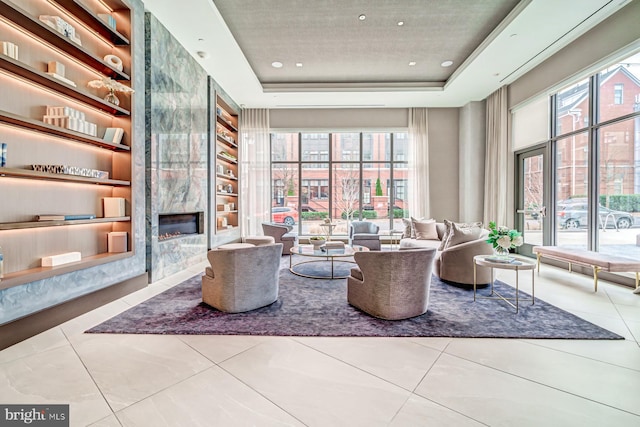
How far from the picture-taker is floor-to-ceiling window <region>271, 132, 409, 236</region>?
813cm

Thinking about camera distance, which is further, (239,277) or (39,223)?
(239,277)

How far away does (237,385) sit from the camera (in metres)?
1.83

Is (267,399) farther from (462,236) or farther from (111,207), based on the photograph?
(462,236)

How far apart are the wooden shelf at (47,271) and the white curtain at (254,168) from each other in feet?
14.5

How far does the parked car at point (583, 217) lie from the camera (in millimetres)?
4254

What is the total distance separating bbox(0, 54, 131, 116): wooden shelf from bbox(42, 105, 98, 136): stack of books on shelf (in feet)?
0.62

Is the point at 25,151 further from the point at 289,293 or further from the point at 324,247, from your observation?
the point at 324,247

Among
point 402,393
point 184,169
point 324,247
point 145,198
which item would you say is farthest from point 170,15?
point 402,393

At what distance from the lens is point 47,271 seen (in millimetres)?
2664

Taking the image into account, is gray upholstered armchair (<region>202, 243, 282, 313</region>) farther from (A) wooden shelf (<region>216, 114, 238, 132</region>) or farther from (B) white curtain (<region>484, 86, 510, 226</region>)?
(B) white curtain (<region>484, 86, 510, 226</region>)

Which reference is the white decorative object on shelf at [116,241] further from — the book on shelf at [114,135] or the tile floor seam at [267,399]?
the tile floor seam at [267,399]

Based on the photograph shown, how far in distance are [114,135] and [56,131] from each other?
72 centimetres

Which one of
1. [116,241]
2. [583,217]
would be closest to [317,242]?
[116,241]

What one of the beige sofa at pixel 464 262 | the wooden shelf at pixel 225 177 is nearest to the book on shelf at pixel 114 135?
the wooden shelf at pixel 225 177
